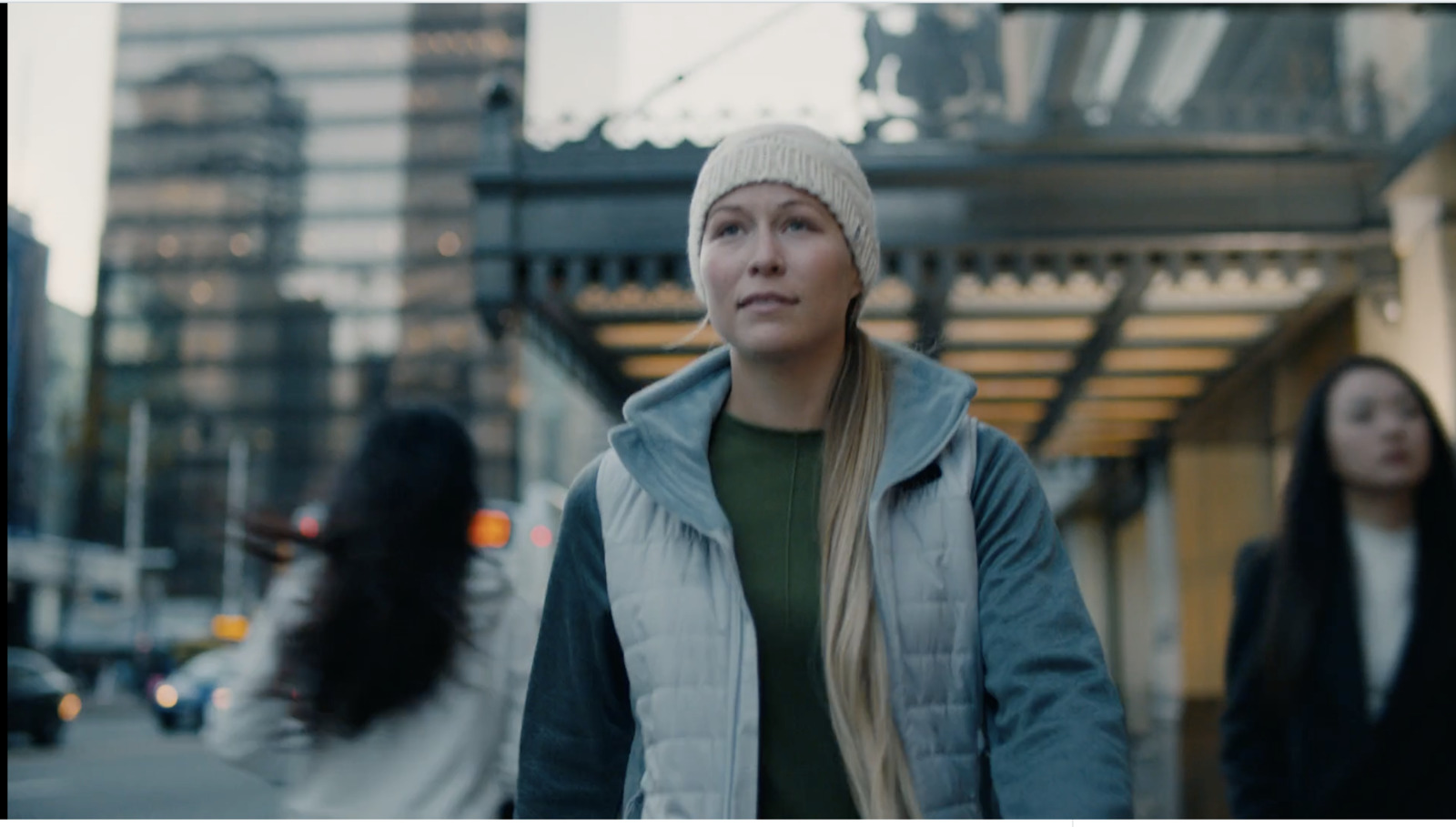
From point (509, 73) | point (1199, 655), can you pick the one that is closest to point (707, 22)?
point (509, 73)

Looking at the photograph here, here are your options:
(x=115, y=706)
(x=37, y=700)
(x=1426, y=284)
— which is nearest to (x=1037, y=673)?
(x=1426, y=284)

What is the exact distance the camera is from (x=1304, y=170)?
6055mm

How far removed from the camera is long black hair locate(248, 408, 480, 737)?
3066mm

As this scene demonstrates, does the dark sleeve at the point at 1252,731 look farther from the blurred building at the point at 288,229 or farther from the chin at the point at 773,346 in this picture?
the blurred building at the point at 288,229

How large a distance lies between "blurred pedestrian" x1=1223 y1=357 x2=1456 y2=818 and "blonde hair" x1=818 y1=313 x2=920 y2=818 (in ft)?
5.57

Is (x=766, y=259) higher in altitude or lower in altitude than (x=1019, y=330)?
lower

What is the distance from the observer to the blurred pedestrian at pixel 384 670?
3.06 metres

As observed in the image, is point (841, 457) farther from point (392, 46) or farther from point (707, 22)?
point (392, 46)

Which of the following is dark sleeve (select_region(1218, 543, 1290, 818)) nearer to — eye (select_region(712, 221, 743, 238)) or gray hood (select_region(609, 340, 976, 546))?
gray hood (select_region(609, 340, 976, 546))

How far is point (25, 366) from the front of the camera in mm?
25750

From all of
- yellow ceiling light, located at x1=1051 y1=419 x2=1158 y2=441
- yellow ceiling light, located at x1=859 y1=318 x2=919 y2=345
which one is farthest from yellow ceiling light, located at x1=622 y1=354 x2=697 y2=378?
yellow ceiling light, located at x1=1051 y1=419 x2=1158 y2=441

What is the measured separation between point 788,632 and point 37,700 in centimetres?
2165

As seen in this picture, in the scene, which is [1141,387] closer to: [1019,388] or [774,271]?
[1019,388]

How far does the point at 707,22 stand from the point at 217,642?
122 feet
